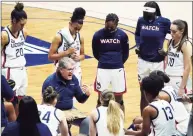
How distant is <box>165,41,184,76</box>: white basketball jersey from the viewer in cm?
739

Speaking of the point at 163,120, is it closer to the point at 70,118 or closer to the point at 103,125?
the point at 103,125

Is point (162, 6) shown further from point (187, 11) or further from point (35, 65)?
point (35, 65)

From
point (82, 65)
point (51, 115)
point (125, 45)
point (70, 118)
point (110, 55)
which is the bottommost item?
point (82, 65)

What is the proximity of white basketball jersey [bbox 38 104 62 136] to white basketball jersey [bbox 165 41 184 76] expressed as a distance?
2.18m

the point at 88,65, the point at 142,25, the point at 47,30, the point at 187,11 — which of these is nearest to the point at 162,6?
the point at 187,11

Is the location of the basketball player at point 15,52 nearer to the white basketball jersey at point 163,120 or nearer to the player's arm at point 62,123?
the player's arm at point 62,123

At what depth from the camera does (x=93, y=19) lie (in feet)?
51.1

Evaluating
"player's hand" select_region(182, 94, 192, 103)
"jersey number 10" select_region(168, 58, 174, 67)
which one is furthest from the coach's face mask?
"player's hand" select_region(182, 94, 192, 103)

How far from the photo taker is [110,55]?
310 inches

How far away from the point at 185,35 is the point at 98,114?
2.06 metres

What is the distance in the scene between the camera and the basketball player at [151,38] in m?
7.97

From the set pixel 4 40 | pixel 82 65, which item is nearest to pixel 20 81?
pixel 4 40

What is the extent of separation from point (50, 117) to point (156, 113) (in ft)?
3.48

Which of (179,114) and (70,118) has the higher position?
(179,114)
